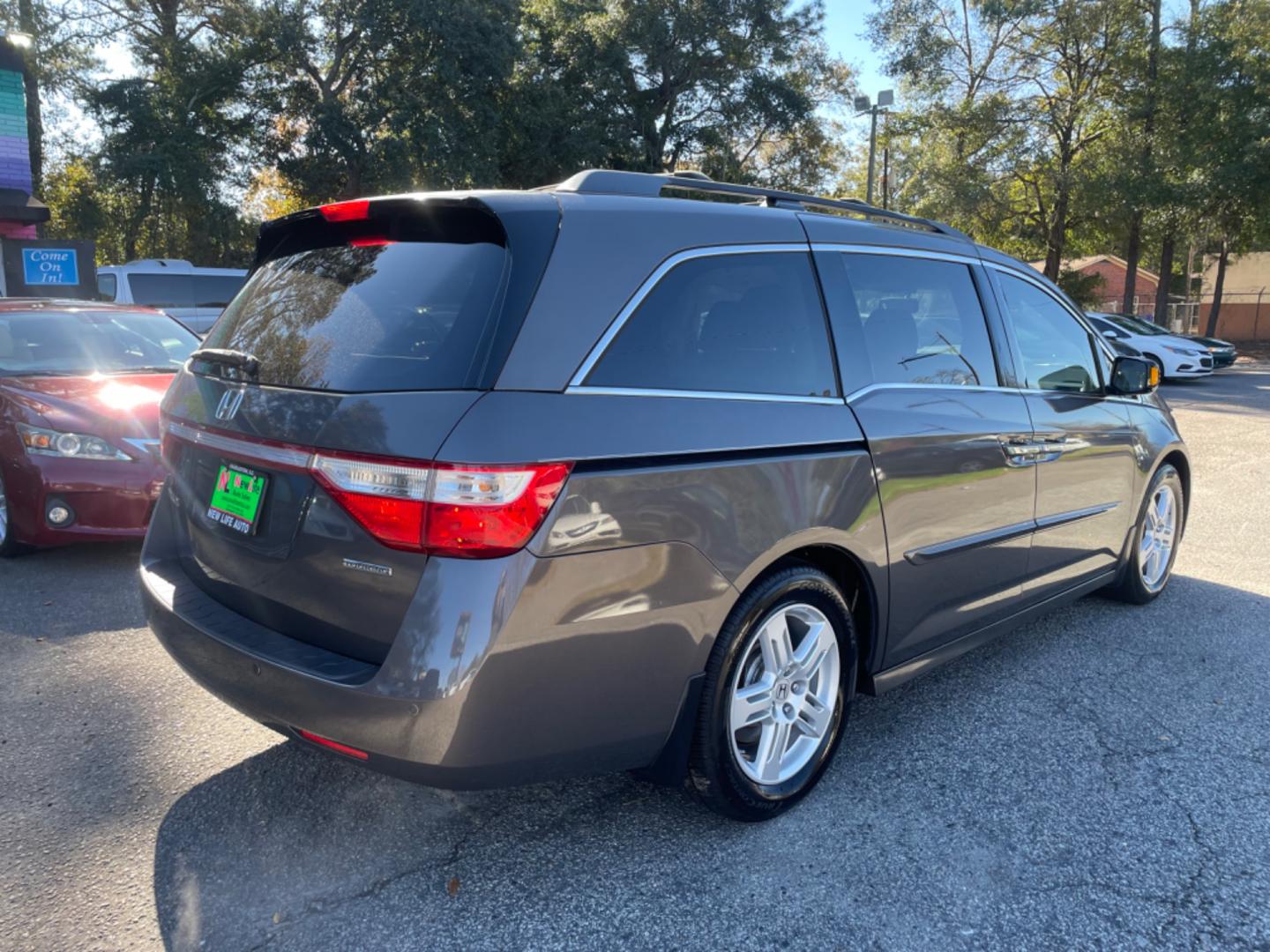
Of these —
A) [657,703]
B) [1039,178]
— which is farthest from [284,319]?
[1039,178]

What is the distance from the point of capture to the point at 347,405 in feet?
7.18

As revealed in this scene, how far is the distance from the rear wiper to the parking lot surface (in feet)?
3.84

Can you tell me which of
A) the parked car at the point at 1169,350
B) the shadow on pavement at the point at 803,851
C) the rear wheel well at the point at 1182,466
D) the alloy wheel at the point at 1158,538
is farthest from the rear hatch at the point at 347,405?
the parked car at the point at 1169,350

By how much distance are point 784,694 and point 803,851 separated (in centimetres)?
44

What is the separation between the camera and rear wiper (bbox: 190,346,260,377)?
101 inches

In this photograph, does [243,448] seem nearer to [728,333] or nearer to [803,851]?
[728,333]

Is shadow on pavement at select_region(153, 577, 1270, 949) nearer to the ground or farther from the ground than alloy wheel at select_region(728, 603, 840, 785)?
nearer to the ground

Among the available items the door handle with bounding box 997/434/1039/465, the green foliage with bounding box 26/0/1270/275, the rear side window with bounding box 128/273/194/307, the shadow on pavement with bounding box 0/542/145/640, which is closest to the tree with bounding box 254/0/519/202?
the green foliage with bounding box 26/0/1270/275

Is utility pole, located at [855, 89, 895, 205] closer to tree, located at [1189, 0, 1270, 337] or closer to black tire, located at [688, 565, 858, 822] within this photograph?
→ tree, located at [1189, 0, 1270, 337]

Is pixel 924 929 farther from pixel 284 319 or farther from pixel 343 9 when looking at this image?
pixel 343 9

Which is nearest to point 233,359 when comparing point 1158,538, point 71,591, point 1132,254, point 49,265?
point 71,591

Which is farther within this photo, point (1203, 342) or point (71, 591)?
point (1203, 342)

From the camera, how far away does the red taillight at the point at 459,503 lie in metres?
2.00

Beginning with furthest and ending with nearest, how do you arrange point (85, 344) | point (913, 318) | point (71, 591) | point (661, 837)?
point (85, 344) → point (71, 591) → point (913, 318) → point (661, 837)
